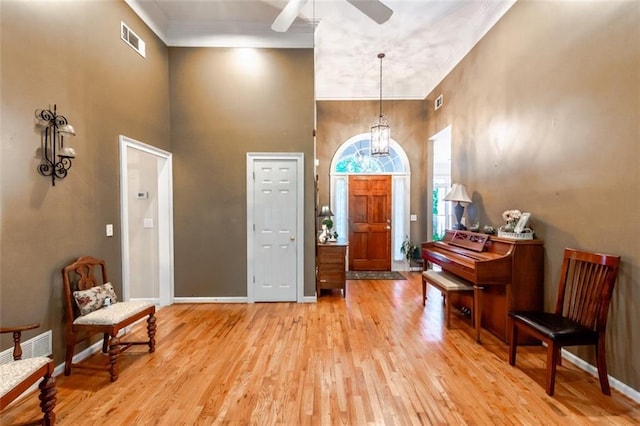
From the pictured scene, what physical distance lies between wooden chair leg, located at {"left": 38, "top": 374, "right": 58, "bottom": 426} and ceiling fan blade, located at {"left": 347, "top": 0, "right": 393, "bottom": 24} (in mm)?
3290

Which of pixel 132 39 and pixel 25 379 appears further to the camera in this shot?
pixel 132 39

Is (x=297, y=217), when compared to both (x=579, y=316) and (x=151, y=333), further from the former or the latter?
(x=579, y=316)

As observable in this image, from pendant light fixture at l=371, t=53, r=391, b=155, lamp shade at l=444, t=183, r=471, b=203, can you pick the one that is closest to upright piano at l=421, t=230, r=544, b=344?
lamp shade at l=444, t=183, r=471, b=203

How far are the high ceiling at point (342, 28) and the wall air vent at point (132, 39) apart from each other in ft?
0.95

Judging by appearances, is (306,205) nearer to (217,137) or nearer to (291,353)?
(217,137)

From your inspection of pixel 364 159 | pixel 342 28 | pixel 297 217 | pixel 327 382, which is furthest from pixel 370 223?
pixel 327 382

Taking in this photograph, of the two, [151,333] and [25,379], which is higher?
[25,379]

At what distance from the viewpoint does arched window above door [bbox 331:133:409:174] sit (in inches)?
231

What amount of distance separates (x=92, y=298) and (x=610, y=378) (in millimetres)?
4025

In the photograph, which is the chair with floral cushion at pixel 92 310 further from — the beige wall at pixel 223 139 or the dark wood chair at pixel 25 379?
the beige wall at pixel 223 139

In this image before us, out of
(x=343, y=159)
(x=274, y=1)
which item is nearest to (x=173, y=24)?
(x=274, y=1)

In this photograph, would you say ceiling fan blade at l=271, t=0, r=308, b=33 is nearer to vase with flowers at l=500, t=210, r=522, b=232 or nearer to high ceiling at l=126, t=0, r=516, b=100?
high ceiling at l=126, t=0, r=516, b=100

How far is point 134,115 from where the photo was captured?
3.07 m

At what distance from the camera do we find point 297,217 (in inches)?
152
